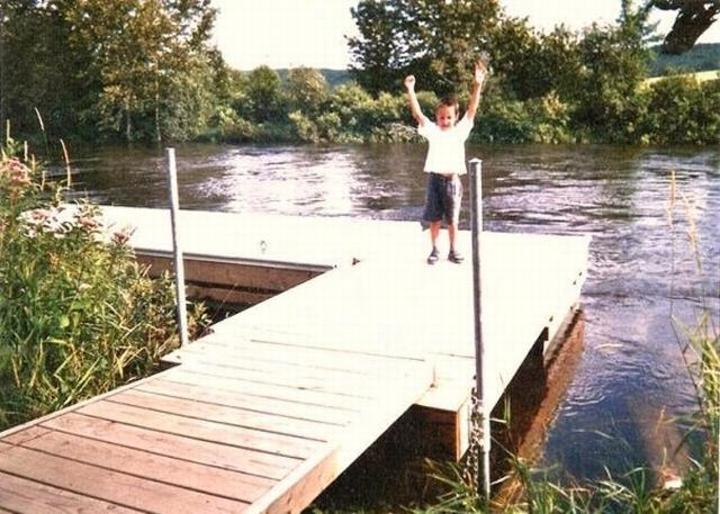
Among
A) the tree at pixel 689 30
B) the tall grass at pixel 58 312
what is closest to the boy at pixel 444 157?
the tree at pixel 689 30

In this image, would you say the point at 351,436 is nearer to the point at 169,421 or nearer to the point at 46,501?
the point at 169,421

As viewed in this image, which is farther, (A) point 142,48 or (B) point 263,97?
(B) point 263,97

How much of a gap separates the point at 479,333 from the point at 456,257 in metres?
2.30

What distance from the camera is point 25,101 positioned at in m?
24.2

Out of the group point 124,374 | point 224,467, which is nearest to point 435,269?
point 124,374

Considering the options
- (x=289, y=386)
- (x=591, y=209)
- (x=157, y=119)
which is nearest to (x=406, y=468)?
(x=289, y=386)

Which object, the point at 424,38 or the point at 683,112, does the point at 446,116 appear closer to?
the point at 683,112

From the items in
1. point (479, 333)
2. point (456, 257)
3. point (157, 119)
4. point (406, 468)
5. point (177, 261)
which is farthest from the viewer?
point (157, 119)

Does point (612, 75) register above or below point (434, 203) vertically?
above

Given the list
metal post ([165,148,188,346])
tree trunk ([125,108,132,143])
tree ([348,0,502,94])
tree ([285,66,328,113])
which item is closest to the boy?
metal post ([165,148,188,346])

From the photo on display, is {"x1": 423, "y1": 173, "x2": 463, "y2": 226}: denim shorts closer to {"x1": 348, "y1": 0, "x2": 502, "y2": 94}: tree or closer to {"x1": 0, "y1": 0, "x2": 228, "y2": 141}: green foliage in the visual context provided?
{"x1": 0, "y1": 0, "x2": 228, "y2": 141}: green foliage

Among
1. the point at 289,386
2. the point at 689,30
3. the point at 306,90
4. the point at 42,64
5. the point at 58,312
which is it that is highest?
the point at 42,64

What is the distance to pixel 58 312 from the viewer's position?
3.79m

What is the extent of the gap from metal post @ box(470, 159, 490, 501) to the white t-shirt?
6.08 feet
